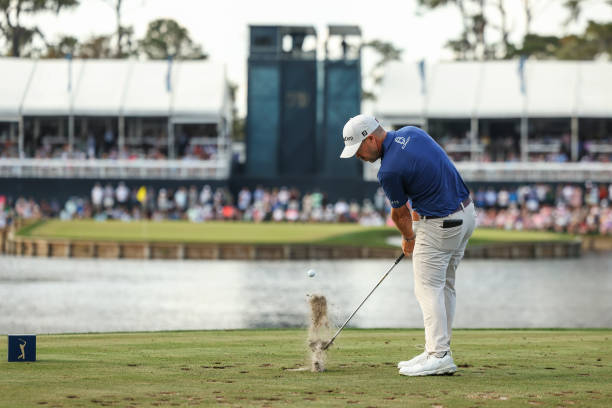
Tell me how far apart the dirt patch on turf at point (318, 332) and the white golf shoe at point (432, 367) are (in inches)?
24.8

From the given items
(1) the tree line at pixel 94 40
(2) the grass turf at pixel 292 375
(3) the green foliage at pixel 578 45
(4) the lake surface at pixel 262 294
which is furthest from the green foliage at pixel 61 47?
(2) the grass turf at pixel 292 375

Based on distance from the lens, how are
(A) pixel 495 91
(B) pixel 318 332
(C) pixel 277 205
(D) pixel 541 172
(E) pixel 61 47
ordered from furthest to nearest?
(E) pixel 61 47 < (A) pixel 495 91 < (D) pixel 541 172 < (C) pixel 277 205 < (B) pixel 318 332

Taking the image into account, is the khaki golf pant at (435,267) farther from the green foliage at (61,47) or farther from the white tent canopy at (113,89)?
the green foliage at (61,47)

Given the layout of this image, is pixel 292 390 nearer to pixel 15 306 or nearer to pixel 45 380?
pixel 45 380

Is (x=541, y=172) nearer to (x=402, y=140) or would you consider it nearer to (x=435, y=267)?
(x=435, y=267)

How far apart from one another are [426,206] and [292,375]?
5.27 feet

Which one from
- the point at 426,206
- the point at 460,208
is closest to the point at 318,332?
the point at 426,206

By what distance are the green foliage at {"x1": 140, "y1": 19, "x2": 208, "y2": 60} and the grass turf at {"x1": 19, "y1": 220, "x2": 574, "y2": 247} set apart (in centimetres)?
3583

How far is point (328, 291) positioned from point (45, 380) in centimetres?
2030

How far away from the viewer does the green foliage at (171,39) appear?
83688 millimetres

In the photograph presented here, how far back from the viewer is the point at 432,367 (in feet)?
26.9

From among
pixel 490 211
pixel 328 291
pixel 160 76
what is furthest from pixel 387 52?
pixel 328 291

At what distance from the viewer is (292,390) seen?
294 inches

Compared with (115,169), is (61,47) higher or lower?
higher
